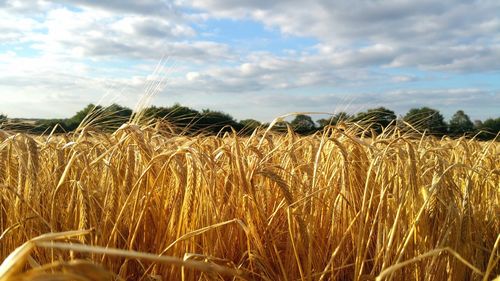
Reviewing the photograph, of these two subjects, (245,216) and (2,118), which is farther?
(2,118)

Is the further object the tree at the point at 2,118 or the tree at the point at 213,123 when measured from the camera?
the tree at the point at 213,123

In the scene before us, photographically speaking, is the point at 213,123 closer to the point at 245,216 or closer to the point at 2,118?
the point at 2,118

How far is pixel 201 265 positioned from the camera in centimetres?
52

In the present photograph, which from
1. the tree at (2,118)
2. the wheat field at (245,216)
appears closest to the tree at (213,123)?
the wheat field at (245,216)

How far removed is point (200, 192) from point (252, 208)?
195 millimetres

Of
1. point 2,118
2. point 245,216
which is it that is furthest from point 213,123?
point 245,216

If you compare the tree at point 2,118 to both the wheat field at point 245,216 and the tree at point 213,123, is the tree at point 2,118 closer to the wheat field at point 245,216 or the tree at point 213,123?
the wheat field at point 245,216

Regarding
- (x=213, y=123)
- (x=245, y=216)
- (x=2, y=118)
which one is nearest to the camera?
(x=245, y=216)

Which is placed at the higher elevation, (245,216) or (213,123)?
(213,123)

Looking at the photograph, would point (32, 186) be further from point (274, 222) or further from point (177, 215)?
point (274, 222)

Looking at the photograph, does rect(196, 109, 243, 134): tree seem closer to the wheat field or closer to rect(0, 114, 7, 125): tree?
the wheat field

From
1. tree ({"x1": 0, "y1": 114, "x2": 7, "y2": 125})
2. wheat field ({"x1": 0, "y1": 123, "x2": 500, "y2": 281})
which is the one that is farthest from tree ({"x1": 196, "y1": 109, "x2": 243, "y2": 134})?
tree ({"x1": 0, "y1": 114, "x2": 7, "y2": 125})

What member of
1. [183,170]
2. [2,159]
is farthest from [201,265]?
[2,159]

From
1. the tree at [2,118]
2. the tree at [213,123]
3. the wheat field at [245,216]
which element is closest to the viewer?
the wheat field at [245,216]
